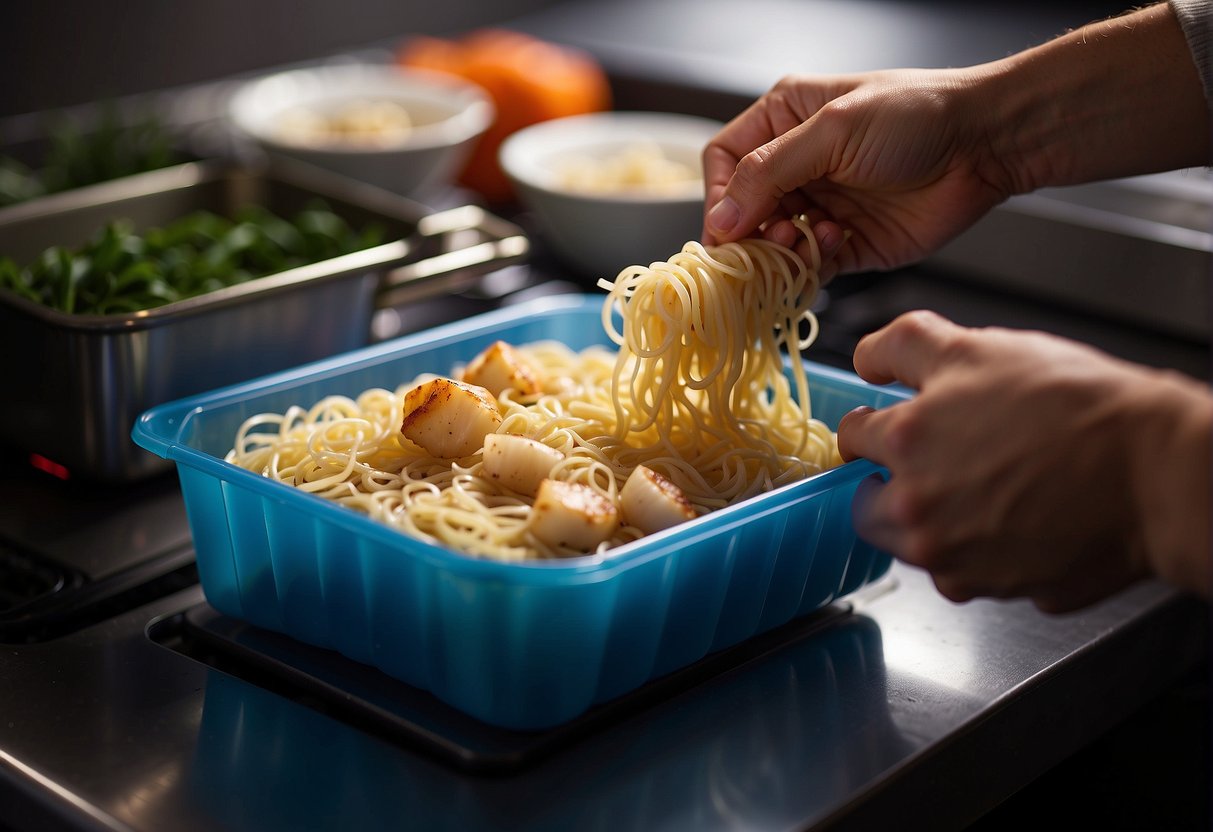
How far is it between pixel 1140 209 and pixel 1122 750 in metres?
0.83

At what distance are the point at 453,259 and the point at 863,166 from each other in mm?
675

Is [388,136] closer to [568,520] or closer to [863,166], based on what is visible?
[863,166]

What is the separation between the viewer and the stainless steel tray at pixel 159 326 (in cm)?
143

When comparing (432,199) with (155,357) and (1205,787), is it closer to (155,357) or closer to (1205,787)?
(155,357)

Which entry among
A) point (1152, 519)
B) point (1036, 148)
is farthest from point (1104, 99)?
point (1152, 519)

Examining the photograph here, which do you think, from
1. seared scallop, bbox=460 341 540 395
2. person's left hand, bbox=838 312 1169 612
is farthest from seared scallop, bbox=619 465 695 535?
seared scallop, bbox=460 341 540 395

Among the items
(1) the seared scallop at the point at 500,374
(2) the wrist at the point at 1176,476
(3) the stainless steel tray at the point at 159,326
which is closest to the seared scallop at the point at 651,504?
(1) the seared scallop at the point at 500,374

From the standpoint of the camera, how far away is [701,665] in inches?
47.2

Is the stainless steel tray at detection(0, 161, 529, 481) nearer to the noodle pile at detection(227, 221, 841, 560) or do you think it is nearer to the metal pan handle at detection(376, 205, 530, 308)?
the metal pan handle at detection(376, 205, 530, 308)

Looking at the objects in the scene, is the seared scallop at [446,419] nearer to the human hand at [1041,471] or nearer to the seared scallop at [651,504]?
the seared scallop at [651,504]

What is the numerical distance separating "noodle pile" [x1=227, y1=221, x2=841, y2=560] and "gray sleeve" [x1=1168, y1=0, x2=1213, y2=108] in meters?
0.45

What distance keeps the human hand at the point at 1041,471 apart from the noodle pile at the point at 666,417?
0.83 feet

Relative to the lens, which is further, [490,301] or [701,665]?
[490,301]

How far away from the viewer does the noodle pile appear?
1.25 meters
